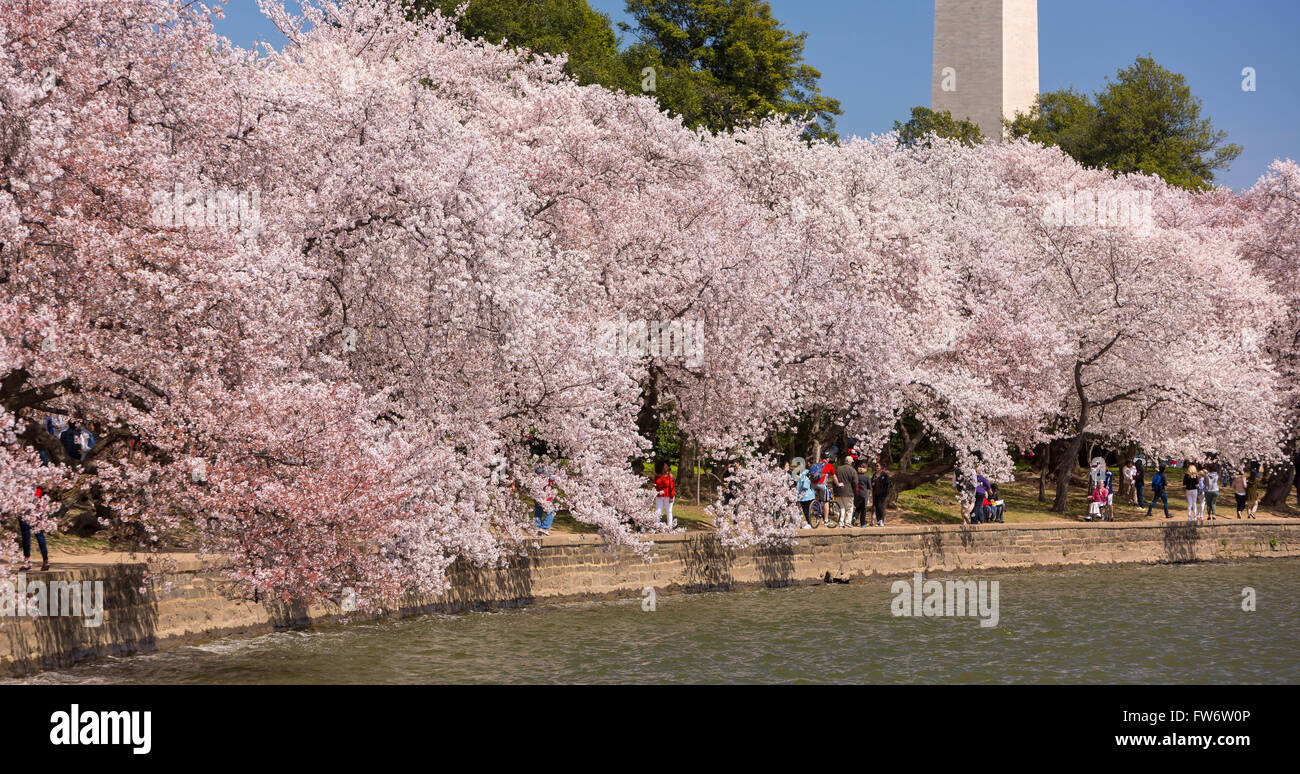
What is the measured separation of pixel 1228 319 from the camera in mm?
43156

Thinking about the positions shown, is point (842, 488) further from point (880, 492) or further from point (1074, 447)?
point (1074, 447)

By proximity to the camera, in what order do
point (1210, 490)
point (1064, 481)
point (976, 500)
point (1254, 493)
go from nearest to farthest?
point (976, 500) → point (1064, 481) → point (1210, 490) → point (1254, 493)

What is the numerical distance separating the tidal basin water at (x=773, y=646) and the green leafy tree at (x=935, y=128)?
4205cm

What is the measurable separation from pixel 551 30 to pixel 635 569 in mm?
32847

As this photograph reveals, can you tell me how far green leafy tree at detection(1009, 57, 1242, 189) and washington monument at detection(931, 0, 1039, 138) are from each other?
317cm

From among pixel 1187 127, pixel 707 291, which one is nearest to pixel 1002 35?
pixel 1187 127

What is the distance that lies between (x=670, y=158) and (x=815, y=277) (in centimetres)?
467

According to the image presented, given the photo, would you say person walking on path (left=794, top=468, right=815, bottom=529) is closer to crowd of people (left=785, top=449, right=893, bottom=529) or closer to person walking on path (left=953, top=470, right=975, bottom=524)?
crowd of people (left=785, top=449, right=893, bottom=529)

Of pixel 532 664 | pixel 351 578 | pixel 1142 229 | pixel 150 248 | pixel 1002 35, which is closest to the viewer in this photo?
pixel 150 248

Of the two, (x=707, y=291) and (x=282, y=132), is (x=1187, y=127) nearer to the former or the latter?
(x=707, y=291)

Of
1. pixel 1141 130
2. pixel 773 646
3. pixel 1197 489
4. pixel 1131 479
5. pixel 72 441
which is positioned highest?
pixel 1141 130

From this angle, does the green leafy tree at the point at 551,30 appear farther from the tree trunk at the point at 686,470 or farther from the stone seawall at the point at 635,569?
the stone seawall at the point at 635,569

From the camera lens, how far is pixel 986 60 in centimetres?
7625

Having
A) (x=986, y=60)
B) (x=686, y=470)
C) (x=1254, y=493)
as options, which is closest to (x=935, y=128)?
(x=986, y=60)
